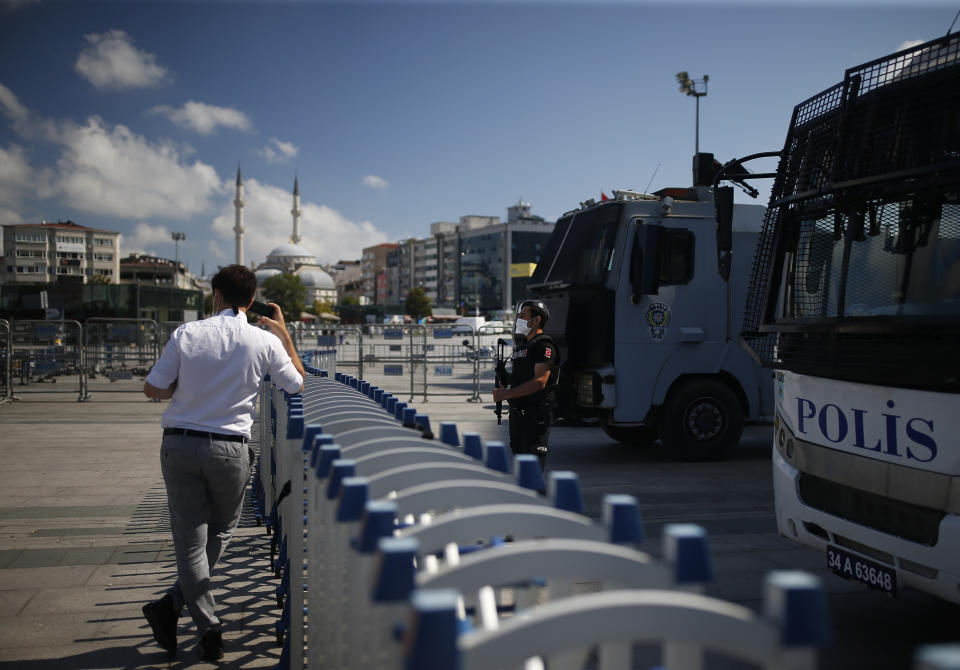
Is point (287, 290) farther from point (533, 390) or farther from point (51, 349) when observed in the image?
point (533, 390)

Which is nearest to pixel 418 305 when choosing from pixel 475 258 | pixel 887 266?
pixel 475 258

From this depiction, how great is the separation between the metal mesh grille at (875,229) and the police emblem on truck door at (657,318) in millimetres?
4028

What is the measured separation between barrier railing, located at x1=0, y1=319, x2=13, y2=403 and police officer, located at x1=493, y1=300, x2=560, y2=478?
1465 centimetres

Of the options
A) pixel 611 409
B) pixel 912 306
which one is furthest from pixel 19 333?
→ pixel 912 306

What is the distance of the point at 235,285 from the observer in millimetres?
4180

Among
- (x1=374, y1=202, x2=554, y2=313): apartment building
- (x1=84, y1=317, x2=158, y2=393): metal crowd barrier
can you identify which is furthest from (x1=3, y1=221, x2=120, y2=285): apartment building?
(x1=84, y1=317, x2=158, y2=393): metal crowd barrier

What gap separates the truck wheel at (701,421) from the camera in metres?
9.75

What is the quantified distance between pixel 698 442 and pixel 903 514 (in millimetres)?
6226

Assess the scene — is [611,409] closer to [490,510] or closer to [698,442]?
[698,442]

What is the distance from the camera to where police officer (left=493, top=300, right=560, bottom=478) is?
5922mm

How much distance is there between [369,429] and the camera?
3033 millimetres

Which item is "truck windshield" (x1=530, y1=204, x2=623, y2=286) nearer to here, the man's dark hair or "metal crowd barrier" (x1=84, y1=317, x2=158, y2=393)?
the man's dark hair

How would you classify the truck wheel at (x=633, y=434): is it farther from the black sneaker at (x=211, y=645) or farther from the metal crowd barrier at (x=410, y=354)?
the black sneaker at (x=211, y=645)

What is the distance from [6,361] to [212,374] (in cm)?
1708
